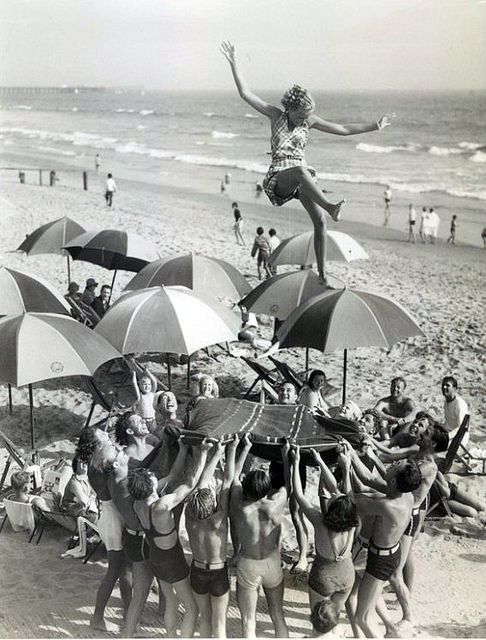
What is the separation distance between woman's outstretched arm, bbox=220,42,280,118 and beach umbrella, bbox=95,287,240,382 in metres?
2.64

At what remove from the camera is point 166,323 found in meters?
8.21

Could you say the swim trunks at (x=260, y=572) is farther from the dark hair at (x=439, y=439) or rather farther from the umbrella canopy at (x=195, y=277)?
the umbrella canopy at (x=195, y=277)

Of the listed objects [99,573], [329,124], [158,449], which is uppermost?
[329,124]

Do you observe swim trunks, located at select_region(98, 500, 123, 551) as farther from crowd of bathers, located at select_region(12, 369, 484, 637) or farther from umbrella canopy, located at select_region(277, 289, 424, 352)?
umbrella canopy, located at select_region(277, 289, 424, 352)

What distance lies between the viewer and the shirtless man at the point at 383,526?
5113 mm

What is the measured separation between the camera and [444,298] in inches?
664

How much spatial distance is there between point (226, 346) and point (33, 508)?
17.9ft

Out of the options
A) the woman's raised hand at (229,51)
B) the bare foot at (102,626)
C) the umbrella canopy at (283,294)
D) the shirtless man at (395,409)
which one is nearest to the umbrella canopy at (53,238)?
the umbrella canopy at (283,294)

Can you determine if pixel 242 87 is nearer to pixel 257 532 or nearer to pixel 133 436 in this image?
pixel 133 436

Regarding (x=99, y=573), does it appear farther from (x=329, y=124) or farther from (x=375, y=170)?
(x=375, y=170)

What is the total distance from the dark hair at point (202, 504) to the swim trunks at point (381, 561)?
1189mm

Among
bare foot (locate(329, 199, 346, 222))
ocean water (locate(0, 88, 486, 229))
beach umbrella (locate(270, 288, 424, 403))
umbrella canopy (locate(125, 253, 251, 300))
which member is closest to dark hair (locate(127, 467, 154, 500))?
bare foot (locate(329, 199, 346, 222))

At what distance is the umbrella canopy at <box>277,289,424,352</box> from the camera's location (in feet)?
25.4

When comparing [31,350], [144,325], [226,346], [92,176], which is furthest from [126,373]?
[92,176]
